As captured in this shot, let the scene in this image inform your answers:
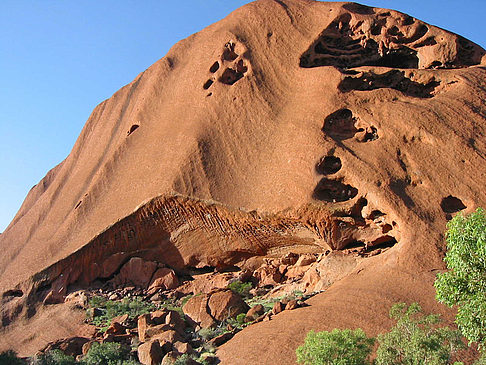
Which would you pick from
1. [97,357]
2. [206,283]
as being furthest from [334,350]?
[206,283]

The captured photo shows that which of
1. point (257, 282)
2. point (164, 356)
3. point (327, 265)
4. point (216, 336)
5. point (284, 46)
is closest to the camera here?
point (164, 356)

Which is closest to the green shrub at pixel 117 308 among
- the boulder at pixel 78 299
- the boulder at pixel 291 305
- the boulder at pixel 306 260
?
the boulder at pixel 78 299

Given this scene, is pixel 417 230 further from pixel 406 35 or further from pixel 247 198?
pixel 406 35

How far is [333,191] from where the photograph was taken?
2072 centimetres

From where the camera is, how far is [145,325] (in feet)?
59.2

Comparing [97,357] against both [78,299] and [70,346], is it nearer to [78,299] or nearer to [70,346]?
[70,346]

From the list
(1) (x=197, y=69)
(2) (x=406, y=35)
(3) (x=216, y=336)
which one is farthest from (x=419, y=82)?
(3) (x=216, y=336)

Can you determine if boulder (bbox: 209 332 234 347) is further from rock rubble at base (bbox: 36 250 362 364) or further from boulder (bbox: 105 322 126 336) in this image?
boulder (bbox: 105 322 126 336)

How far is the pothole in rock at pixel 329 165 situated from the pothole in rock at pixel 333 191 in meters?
0.54

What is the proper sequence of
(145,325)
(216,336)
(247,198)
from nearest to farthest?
(216,336), (145,325), (247,198)

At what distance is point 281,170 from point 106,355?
31.9 ft

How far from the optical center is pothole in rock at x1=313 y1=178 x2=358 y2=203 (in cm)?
2045

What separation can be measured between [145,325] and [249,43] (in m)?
15.3

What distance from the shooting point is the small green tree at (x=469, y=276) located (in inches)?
383
